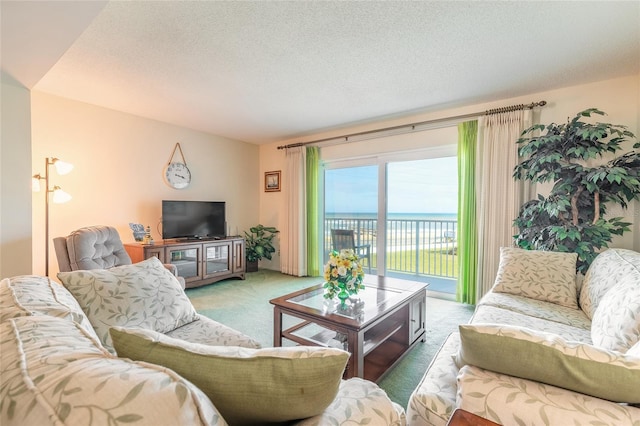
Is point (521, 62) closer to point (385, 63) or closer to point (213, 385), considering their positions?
point (385, 63)

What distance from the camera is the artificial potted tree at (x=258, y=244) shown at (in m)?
4.79

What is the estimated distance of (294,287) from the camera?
13.1ft

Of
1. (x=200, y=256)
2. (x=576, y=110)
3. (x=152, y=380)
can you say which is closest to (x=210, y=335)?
(x=152, y=380)

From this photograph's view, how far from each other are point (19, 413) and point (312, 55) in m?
2.40

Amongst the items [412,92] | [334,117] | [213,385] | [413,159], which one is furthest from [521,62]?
[213,385]

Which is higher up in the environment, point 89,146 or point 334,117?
point 334,117

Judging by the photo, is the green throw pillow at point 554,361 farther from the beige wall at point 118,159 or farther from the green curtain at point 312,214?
the green curtain at point 312,214

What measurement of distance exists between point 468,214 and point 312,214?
89.4 inches

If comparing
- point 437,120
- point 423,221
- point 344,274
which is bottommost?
point 344,274

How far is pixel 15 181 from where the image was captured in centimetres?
218

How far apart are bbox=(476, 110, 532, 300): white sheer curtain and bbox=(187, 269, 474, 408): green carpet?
1.93 ft

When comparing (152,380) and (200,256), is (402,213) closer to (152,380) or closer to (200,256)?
(200,256)

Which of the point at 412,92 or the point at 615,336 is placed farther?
the point at 412,92

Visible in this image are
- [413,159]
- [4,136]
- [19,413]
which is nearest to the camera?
[19,413]
